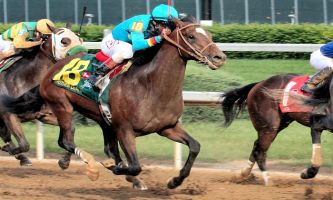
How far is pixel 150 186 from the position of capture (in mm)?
8633

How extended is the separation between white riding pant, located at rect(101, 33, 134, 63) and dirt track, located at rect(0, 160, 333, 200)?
4.35ft

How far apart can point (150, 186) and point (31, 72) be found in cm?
214

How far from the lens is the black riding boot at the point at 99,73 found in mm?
8141

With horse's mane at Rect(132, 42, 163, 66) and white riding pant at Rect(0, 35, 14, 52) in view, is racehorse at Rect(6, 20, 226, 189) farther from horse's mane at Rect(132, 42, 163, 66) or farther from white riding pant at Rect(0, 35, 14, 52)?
white riding pant at Rect(0, 35, 14, 52)

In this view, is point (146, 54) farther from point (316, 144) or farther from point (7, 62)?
point (7, 62)

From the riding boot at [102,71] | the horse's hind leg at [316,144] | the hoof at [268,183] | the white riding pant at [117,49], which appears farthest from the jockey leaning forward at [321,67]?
the riding boot at [102,71]

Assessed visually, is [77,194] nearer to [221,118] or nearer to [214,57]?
[214,57]

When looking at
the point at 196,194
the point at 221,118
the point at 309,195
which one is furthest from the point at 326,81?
the point at 221,118

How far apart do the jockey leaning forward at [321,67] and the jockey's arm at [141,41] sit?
181 cm

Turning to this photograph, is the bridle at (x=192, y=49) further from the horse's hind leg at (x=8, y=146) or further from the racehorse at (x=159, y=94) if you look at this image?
the horse's hind leg at (x=8, y=146)

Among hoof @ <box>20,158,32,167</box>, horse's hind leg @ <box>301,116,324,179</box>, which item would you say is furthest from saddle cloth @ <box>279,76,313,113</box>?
hoof @ <box>20,158,32,167</box>

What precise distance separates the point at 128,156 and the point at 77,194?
0.83 metres

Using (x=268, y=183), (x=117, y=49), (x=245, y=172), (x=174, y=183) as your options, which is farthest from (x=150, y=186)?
(x=117, y=49)

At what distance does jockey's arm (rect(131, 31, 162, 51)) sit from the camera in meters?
7.77
